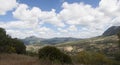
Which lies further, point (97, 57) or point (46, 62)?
point (97, 57)

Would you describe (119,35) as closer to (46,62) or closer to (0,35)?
(0,35)

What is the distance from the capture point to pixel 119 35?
46.5 metres

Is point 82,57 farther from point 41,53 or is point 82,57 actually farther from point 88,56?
point 41,53

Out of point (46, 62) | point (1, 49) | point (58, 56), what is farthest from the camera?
point (1, 49)

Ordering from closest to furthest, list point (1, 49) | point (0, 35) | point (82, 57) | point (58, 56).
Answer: point (58, 56)
point (82, 57)
point (1, 49)
point (0, 35)

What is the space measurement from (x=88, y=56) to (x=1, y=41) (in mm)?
13074

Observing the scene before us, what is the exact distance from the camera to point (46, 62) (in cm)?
1390

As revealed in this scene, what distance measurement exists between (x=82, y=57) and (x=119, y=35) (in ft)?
54.9

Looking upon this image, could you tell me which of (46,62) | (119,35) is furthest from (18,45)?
(46,62)

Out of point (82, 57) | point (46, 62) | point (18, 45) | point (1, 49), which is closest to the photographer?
point (46, 62)

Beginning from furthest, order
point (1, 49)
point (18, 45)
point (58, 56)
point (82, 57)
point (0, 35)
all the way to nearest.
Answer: point (18, 45) < point (0, 35) < point (1, 49) < point (82, 57) < point (58, 56)

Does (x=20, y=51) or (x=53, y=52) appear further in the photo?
(x=20, y=51)

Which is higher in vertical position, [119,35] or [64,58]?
[119,35]

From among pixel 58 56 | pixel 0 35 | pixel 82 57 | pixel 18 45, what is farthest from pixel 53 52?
pixel 18 45
